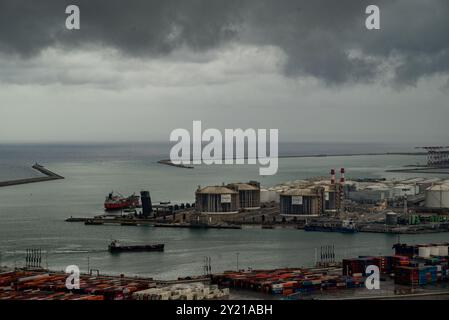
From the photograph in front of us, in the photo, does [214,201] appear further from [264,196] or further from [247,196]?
[264,196]

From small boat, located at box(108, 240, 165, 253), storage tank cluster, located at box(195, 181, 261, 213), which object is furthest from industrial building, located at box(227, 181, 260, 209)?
small boat, located at box(108, 240, 165, 253)

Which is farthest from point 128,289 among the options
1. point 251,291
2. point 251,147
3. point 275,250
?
point 251,147

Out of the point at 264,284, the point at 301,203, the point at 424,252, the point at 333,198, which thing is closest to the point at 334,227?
the point at 301,203

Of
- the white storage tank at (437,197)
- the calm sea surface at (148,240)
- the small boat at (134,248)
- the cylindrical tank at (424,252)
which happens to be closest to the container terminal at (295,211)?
the white storage tank at (437,197)

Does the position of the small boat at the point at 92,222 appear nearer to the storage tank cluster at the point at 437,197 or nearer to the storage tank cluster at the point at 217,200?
the storage tank cluster at the point at 217,200

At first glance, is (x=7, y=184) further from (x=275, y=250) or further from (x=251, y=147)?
(x=251, y=147)

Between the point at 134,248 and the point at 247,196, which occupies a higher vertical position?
the point at 247,196

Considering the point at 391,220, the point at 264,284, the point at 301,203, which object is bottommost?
the point at 264,284
